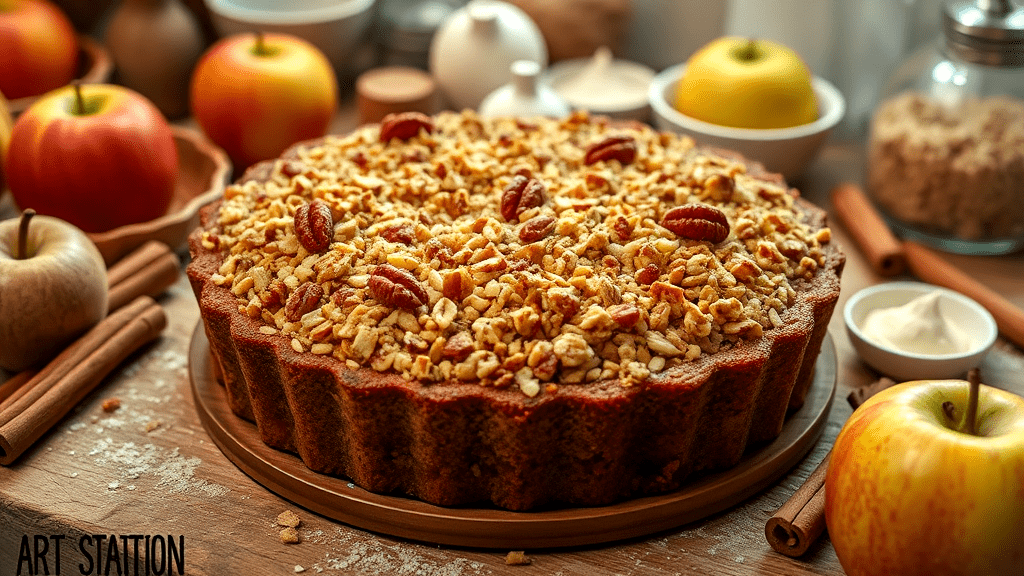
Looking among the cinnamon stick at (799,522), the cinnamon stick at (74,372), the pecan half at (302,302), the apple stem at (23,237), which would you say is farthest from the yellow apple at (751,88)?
the apple stem at (23,237)

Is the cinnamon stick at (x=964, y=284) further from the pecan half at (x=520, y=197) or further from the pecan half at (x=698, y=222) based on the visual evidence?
the pecan half at (x=520, y=197)

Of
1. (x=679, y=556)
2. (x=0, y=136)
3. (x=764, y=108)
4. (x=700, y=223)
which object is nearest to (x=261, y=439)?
(x=679, y=556)

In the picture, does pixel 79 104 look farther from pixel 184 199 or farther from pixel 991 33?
pixel 991 33

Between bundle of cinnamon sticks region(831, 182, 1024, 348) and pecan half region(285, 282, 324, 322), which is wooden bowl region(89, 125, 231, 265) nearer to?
pecan half region(285, 282, 324, 322)

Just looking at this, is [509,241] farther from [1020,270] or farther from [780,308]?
[1020,270]

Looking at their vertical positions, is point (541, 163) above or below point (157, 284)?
above

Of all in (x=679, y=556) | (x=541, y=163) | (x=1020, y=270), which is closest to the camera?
(x=679, y=556)

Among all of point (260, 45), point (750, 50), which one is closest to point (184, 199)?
point (260, 45)
